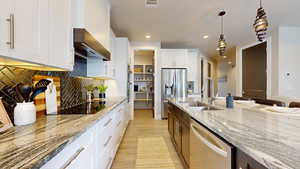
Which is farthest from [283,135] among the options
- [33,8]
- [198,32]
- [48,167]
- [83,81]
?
[198,32]

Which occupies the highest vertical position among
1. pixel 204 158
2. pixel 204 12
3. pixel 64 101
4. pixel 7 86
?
pixel 204 12

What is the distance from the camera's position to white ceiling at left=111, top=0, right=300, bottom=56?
300 centimetres

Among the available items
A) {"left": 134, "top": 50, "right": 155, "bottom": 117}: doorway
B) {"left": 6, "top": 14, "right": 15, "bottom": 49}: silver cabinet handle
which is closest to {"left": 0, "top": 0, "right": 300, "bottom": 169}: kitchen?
{"left": 6, "top": 14, "right": 15, "bottom": 49}: silver cabinet handle

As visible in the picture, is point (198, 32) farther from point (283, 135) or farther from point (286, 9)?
point (283, 135)

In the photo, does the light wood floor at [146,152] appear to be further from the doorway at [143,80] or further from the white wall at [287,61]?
the doorway at [143,80]

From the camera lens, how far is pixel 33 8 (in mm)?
952

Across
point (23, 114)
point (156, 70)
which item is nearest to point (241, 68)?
point (156, 70)

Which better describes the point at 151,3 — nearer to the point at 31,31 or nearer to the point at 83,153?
the point at 31,31

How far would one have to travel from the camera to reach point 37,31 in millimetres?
990

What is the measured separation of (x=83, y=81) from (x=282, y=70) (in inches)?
198

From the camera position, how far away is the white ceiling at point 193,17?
3.00 m

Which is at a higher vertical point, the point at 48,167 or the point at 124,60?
the point at 124,60

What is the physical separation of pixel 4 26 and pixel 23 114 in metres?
0.62

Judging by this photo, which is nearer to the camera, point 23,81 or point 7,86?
point 7,86
